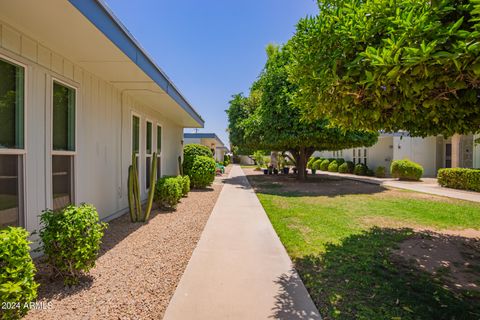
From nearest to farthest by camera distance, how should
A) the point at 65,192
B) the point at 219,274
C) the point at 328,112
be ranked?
the point at 219,274 < the point at 328,112 < the point at 65,192

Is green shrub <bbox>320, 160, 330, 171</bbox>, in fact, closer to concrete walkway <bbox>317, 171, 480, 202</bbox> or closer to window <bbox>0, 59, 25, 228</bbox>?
concrete walkway <bbox>317, 171, 480, 202</bbox>

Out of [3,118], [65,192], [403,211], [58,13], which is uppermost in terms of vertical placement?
[58,13]

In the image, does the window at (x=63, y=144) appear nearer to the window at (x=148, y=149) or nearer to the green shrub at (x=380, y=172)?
the window at (x=148, y=149)

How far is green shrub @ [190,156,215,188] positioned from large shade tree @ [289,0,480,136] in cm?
787

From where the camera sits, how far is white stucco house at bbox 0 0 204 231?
318cm

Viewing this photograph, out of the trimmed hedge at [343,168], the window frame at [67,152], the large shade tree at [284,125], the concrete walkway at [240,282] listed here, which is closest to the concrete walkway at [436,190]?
the large shade tree at [284,125]

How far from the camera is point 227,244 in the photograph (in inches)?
182

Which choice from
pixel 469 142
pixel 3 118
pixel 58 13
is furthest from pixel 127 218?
pixel 469 142

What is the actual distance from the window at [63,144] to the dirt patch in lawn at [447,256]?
19.3ft

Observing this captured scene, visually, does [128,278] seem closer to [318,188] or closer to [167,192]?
[167,192]

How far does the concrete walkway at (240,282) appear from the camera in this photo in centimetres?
263

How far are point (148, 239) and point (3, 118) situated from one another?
9.46ft

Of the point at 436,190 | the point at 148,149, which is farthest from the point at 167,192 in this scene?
the point at 436,190

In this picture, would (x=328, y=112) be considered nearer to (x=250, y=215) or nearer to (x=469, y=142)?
(x=250, y=215)
